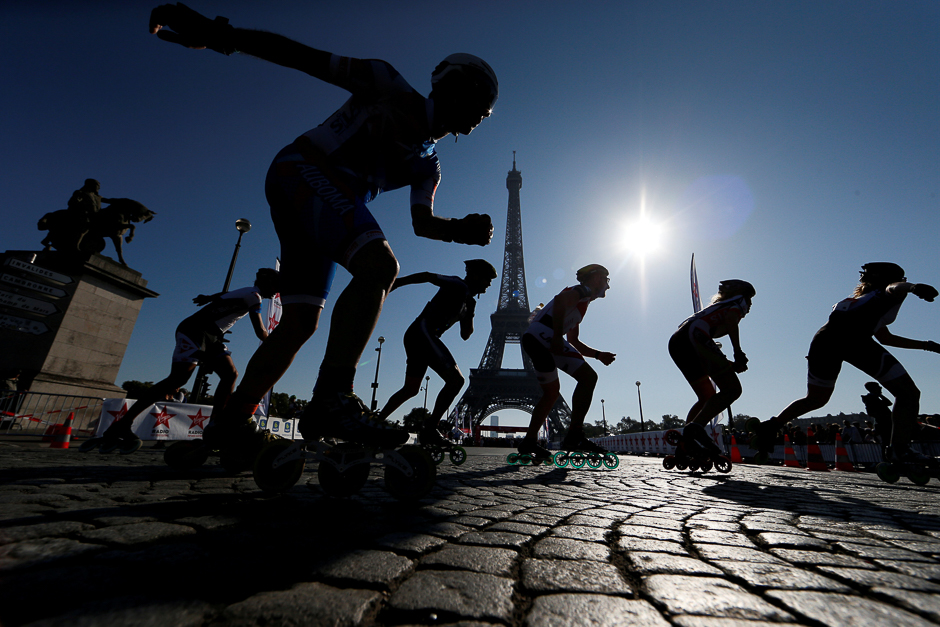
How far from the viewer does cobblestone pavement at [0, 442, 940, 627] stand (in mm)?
749

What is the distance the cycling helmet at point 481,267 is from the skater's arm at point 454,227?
11.7ft

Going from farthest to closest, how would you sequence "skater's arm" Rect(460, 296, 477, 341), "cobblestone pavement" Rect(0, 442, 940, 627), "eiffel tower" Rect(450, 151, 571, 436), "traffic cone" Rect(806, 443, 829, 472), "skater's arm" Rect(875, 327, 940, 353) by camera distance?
"eiffel tower" Rect(450, 151, 571, 436) < "traffic cone" Rect(806, 443, 829, 472) < "skater's arm" Rect(460, 296, 477, 341) < "skater's arm" Rect(875, 327, 940, 353) < "cobblestone pavement" Rect(0, 442, 940, 627)

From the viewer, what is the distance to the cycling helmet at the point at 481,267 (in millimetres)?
6004

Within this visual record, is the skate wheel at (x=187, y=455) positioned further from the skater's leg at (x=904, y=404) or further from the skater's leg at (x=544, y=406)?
the skater's leg at (x=904, y=404)

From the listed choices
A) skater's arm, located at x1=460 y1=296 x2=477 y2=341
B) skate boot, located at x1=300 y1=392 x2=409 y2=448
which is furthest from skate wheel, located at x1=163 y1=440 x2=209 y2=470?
skater's arm, located at x1=460 y1=296 x2=477 y2=341

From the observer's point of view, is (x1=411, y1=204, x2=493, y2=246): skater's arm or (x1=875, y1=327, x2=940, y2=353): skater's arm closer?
(x1=411, y1=204, x2=493, y2=246): skater's arm

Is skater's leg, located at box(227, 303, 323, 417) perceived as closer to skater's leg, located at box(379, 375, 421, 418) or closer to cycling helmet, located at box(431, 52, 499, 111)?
cycling helmet, located at box(431, 52, 499, 111)

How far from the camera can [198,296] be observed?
4.85m

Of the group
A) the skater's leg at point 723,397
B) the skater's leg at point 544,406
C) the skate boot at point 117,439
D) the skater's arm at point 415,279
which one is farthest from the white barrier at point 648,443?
the skate boot at point 117,439

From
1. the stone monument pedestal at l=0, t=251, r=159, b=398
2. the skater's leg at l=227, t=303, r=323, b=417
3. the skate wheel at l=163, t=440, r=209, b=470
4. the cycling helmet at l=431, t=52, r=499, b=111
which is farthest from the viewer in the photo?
the stone monument pedestal at l=0, t=251, r=159, b=398

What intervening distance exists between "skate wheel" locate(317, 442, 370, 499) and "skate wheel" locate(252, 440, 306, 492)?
0.13m

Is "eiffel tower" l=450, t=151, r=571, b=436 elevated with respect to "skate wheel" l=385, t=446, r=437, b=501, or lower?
elevated

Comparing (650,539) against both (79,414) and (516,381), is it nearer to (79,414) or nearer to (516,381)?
(79,414)

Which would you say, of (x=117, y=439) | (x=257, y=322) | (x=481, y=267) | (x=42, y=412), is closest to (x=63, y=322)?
(x=42, y=412)
